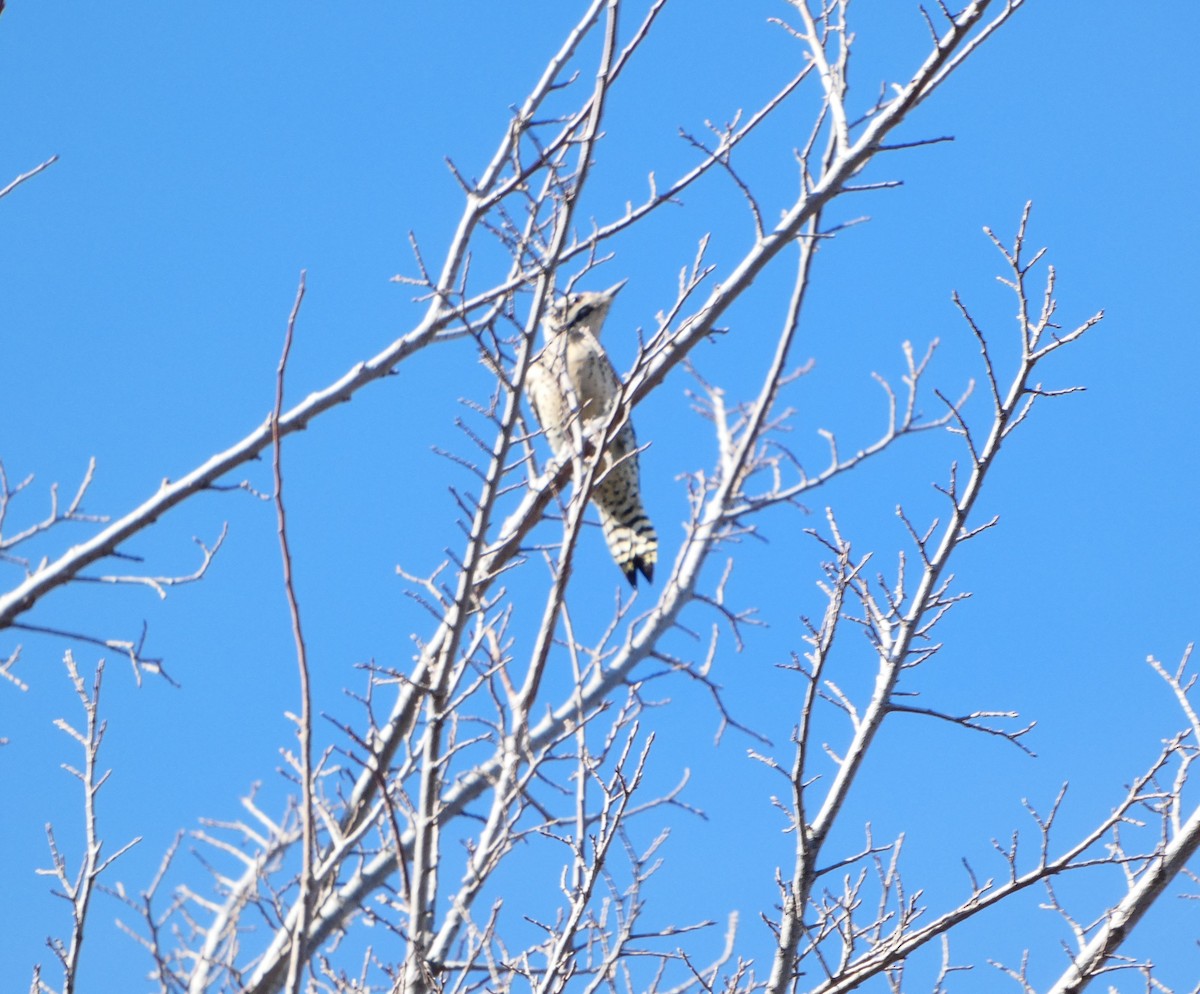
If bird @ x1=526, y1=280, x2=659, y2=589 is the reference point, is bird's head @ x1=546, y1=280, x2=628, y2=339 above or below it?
above

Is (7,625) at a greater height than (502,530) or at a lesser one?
lesser

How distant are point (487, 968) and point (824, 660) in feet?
3.24

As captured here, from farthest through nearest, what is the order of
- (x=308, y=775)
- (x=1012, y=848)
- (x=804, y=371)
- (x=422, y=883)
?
(x=804, y=371), (x=1012, y=848), (x=422, y=883), (x=308, y=775)

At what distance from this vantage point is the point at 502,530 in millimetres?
4117

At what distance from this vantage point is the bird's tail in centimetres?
738

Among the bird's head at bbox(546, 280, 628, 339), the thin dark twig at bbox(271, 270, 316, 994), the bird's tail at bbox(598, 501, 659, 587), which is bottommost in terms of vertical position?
the thin dark twig at bbox(271, 270, 316, 994)

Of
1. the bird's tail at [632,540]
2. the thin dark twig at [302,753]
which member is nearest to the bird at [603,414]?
the bird's tail at [632,540]

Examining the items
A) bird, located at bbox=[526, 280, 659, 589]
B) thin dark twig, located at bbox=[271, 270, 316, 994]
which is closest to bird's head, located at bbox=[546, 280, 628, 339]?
bird, located at bbox=[526, 280, 659, 589]

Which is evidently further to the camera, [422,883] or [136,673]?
[136,673]

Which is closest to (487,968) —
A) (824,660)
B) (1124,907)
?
(824,660)

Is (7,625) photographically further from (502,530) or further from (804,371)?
(804,371)

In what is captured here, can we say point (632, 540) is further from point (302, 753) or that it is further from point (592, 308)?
point (302, 753)

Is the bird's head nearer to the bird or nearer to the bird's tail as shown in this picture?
the bird

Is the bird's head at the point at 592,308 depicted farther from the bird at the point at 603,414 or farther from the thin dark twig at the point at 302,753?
the thin dark twig at the point at 302,753
